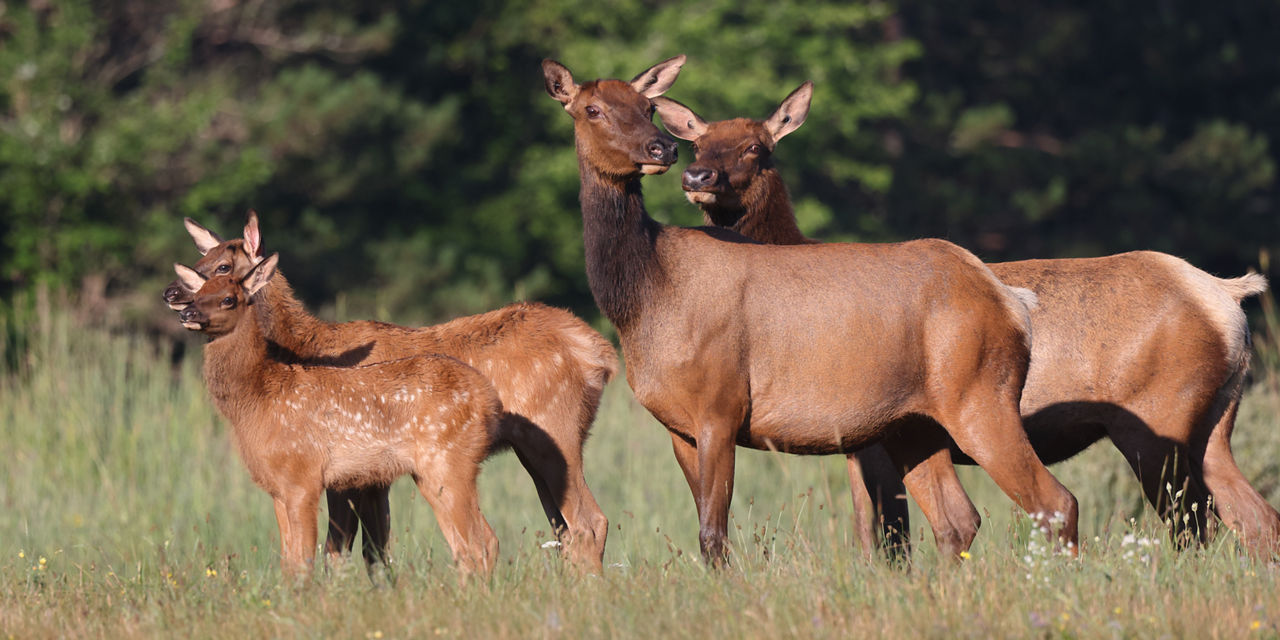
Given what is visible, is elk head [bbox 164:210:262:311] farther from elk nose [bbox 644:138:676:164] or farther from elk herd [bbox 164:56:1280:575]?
elk nose [bbox 644:138:676:164]

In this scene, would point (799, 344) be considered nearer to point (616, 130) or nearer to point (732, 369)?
point (732, 369)

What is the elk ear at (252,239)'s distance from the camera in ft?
24.9

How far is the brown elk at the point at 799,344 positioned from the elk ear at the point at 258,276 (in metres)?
1.58

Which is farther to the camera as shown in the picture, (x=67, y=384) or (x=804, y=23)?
(x=804, y=23)

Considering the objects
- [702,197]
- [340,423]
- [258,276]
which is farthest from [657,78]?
[340,423]

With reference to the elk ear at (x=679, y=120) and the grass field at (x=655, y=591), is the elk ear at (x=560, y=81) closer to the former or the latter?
the elk ear at (x=679, y=120)

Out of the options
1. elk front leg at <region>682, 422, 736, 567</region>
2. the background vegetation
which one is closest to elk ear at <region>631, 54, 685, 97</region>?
elk front leg at <region>682, 422, 736, 567</region>

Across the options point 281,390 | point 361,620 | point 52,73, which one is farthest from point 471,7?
point 361,620

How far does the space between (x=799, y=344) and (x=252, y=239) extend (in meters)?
2.89

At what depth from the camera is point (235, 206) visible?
79.3ft

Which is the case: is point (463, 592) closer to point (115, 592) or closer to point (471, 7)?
point (115, 592)

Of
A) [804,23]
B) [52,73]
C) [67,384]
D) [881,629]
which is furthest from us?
[804,23]

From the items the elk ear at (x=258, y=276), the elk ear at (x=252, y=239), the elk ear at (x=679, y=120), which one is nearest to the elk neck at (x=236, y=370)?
the elk ear at (x=258, y=276)

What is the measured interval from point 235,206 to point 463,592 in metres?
19.2
